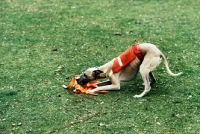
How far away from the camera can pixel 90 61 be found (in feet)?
29.8

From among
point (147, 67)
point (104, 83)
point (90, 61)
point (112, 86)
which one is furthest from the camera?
point (90, 61)

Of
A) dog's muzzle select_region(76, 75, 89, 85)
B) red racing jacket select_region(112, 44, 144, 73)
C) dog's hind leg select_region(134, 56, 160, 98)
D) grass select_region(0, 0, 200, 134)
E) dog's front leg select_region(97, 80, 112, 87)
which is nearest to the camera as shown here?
grass select_region(0, 0, 200, 134)

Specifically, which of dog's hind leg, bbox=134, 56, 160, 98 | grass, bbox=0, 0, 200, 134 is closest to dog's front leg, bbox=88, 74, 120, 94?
grass, bbox=0, 0, 200, 134

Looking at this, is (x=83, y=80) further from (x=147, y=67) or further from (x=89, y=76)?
(x=147, y=67)

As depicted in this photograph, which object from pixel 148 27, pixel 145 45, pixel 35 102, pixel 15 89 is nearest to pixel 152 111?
pixel 145 45

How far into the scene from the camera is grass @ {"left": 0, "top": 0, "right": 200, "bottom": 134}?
6.60 metres

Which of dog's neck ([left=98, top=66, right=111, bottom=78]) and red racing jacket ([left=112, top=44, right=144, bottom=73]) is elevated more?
red racing jacket ([left=112, top=44, right=144, bottom=73])

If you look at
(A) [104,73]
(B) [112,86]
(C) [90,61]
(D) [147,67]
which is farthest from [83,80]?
(C) [90,61]

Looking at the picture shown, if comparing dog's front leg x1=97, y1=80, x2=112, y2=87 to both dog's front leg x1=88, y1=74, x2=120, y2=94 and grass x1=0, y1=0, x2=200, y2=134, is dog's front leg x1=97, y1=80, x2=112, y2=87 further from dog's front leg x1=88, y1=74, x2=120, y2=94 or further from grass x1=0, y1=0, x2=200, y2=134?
grass x1=0, y1=0, x2=200, y2=134

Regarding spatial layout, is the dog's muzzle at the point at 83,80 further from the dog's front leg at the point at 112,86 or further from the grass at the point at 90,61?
the grass at the point at 90,61

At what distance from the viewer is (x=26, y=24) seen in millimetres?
11672

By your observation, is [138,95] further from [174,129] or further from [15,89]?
[15,89]

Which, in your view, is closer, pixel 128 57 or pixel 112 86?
pixel 128 57

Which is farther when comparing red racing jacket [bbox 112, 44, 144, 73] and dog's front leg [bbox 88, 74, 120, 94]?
dog's front leg [bbox 88, 74, 120, 94]
